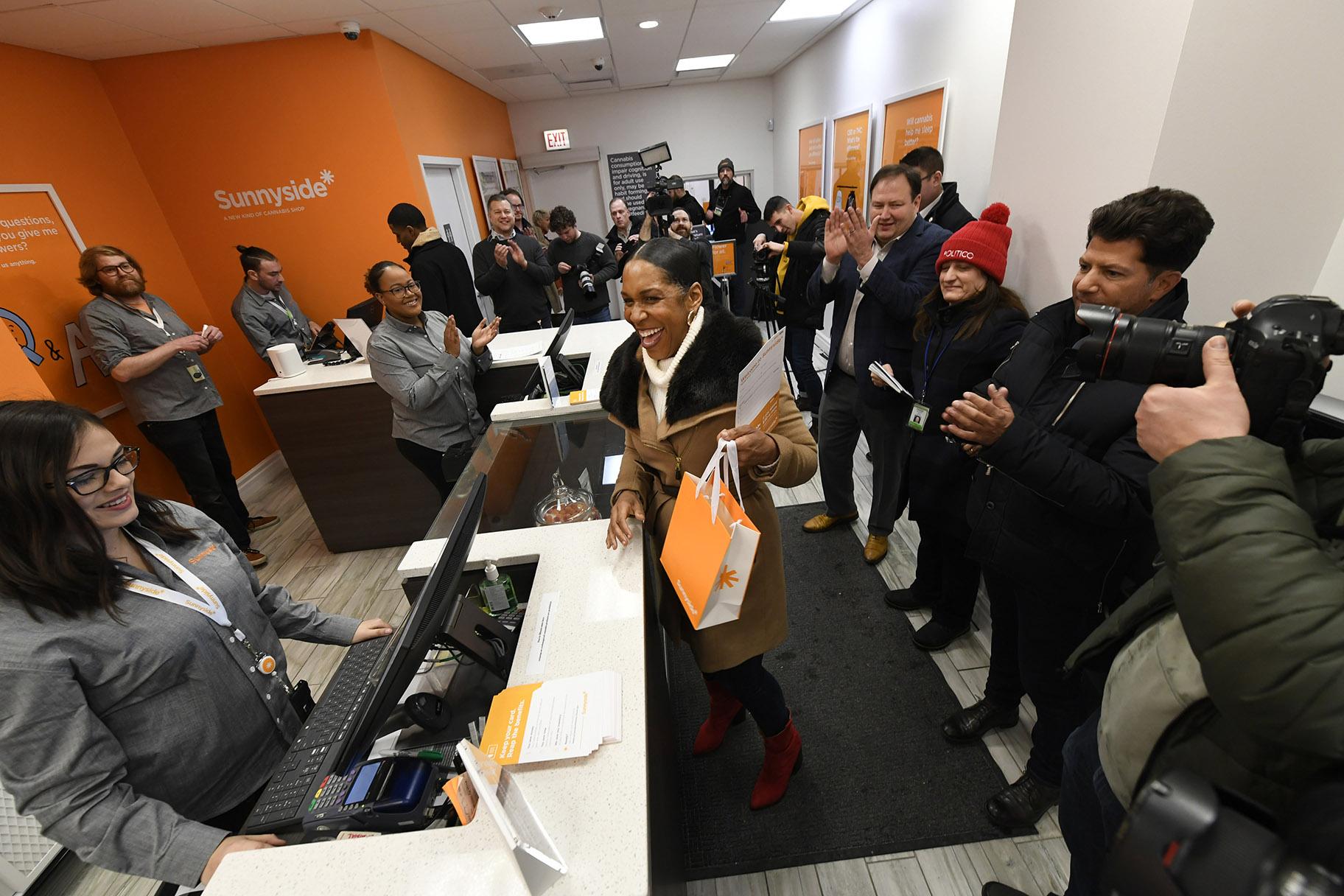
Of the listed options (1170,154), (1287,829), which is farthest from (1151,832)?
(1170,154)

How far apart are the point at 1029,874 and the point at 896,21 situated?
489 cm

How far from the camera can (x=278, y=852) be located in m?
0.79

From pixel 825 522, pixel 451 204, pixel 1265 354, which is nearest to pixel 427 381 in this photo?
pixel 825 522

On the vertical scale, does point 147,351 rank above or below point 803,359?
above

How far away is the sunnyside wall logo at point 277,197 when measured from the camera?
4.05 meters

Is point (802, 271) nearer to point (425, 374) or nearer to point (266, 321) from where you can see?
point (425, 374)

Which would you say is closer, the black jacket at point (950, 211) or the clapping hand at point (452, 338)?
the clapping hand at point (452, 338)

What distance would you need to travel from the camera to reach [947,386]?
1.85 metres

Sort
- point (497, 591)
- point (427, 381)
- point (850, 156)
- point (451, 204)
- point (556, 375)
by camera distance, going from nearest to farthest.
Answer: point (497, 591)
point (427, 381)
point (556, 375)
point (850, 156)
point (451, 204)

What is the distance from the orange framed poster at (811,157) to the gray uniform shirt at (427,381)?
4.64m

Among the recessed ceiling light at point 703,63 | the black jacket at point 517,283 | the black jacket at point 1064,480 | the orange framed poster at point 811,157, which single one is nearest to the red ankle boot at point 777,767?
the black jacket at point 1064,480

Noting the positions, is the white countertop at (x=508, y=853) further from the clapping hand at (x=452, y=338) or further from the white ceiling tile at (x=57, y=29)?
the white ceiling tile at (x=57, y=29)

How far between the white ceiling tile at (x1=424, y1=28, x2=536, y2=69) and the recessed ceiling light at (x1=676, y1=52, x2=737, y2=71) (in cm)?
186

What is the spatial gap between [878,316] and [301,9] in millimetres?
3734
